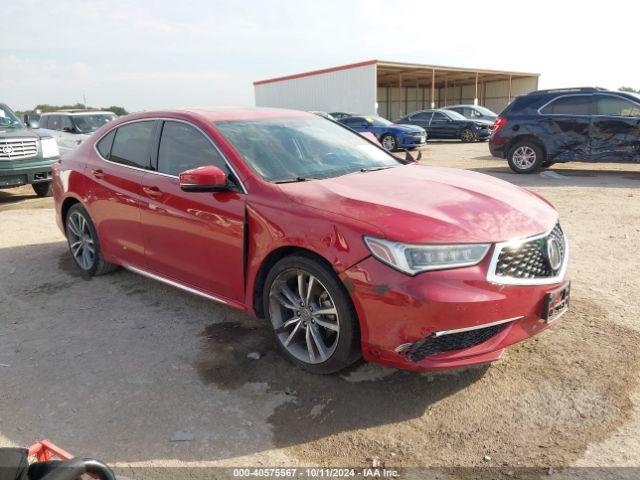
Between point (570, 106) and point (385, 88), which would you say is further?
point (385, 88)

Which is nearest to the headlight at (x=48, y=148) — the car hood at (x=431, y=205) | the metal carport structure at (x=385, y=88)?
the car hood at (x=431, y=205)

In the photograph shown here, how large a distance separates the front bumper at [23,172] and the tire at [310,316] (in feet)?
26.5

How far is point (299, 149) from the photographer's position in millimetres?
4012

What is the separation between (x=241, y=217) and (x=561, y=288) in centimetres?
202

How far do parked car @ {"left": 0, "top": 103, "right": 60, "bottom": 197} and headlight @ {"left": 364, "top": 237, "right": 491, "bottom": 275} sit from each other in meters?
8.98

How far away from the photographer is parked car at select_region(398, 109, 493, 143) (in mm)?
21812

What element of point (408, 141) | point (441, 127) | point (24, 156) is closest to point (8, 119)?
point (24, 156)

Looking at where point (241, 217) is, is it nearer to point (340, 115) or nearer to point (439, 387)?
point (439, 387)

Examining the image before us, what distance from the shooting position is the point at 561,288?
307 cm

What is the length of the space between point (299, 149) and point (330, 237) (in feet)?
4.15

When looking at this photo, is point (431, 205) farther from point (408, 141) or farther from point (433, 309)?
point (408, 141)

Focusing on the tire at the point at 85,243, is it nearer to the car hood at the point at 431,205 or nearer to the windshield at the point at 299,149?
the windshield at the point at 299,149

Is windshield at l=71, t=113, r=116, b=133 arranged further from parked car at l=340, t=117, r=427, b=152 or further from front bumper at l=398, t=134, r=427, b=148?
front bumper at l=398, t=134, r=427, b=148

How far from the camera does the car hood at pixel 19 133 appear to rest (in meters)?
9.69
